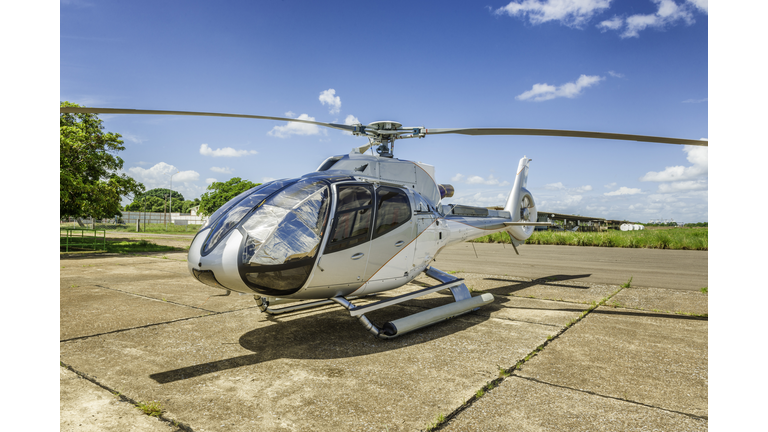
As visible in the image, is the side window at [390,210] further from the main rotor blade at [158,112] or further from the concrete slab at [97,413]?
the concrete slab at [97,413]

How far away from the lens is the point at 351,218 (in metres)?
5.06

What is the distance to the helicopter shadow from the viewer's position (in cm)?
449

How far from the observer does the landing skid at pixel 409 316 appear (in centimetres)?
520

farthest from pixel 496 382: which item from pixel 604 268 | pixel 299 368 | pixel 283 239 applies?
pixel 604 268

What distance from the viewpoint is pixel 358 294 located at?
219 inches

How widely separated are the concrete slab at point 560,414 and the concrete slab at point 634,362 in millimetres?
186

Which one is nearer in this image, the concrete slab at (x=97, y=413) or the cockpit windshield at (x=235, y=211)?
the concrete slab at (x=97, y=413)

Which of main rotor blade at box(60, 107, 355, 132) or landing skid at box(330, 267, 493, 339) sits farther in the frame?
landing skid at box(330, 267, 493, 339)

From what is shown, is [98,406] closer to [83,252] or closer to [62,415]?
[62,415]

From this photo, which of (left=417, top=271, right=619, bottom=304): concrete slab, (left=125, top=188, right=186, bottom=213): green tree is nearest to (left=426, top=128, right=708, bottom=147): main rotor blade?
(left=417, top=271, right=619, bottom=304): concrete slab

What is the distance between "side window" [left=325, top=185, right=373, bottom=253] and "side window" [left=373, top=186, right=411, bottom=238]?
0.17m

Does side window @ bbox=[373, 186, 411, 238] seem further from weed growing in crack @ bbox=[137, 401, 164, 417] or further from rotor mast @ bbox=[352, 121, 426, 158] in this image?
weed growing in crack @ bbox=[137, 401, 164, 417]

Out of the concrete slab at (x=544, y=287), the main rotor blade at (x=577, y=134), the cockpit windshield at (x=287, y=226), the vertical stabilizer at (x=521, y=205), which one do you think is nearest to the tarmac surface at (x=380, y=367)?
the concrete slab at (x=544, y=287)

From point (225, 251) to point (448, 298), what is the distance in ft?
17.6
